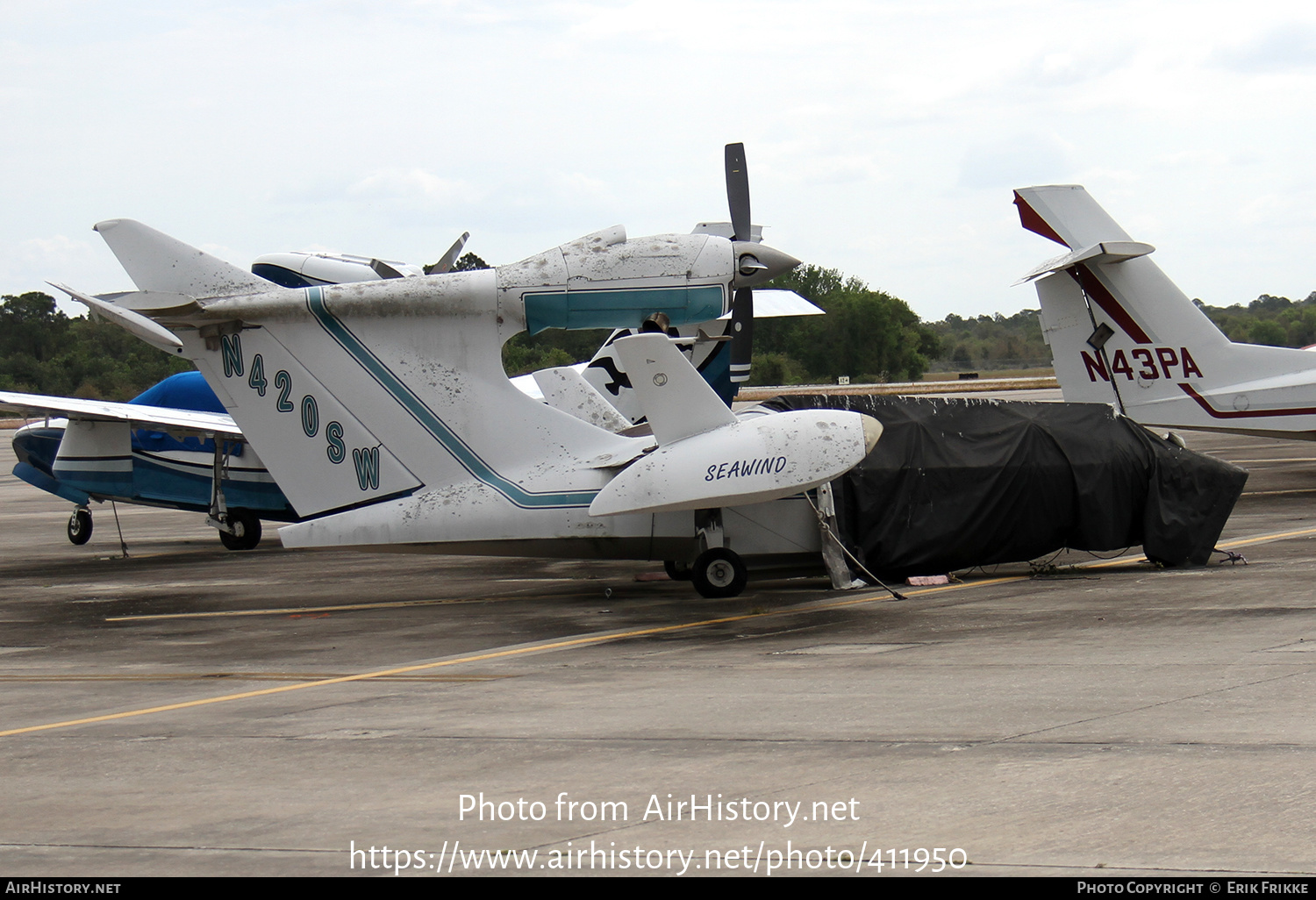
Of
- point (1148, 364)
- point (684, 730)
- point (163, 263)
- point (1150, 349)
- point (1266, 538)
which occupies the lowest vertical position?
point (1266, 538)

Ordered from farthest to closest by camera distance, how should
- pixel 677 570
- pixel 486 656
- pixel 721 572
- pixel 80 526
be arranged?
pixel 80 526
pixel 677 570
pixel 721 572
pixel 486 656

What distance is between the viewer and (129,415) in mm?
23797

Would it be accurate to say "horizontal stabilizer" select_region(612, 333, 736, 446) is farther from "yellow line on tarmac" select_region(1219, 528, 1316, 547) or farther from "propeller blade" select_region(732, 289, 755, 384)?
"yellow line on tarmac" select_region(1219, 528, 1316, 547)

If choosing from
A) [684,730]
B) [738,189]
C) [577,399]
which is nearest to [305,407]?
[577,399]

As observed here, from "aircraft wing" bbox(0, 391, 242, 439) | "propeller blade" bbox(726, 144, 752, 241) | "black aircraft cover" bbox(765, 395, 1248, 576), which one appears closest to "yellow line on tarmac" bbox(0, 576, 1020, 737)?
"black aircraft cover" bbox(765, 395, 1248, 576)

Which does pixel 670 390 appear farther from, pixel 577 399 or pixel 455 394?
pixel 577 399

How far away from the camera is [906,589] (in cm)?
1529

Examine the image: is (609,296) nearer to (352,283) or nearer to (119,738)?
(352,283)

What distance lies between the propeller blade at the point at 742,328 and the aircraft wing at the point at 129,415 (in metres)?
10.7

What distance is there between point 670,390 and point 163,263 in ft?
21.6

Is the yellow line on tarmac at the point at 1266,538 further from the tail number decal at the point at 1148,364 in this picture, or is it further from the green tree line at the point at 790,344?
the green tree line at the point at 790,344

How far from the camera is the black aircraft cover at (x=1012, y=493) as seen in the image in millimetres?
15555

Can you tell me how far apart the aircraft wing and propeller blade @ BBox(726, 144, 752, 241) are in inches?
447
